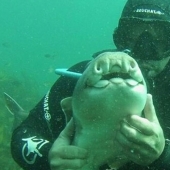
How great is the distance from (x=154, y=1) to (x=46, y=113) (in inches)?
75.1

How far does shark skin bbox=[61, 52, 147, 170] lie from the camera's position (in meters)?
1.62

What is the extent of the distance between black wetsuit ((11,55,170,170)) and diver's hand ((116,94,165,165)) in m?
0.48

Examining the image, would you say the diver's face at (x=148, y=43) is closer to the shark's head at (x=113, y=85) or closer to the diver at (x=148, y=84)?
the diver at (x=148, y=84)

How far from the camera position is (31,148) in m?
2.93

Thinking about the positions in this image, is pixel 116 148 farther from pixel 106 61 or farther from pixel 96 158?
pixel 106 61

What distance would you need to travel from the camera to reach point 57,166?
2043 millimetres

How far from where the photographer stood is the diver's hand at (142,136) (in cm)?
178

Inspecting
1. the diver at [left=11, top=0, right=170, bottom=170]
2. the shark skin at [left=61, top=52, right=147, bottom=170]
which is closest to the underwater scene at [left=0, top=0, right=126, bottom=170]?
Result: the diver at [left=11, top=0, right=170, bottom=170]

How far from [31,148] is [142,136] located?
1.46 metres

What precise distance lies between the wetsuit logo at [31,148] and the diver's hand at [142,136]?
119 cm

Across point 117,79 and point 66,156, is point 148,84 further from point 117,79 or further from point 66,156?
point 117,79

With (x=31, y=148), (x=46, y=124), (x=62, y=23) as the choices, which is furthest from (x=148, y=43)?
(x=62, y=23)

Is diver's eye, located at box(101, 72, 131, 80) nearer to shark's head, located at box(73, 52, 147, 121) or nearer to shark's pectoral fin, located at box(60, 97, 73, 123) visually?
shark's head, located at box(73, 52, 147, 121)

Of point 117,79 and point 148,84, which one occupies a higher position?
point 117,79
